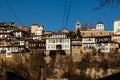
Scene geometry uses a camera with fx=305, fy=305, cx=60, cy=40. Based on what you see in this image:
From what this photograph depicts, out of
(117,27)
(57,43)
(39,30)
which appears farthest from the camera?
(39,30)

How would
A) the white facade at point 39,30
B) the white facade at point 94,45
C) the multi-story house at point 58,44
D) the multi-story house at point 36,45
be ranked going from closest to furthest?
the multi-story house at point 58,44 → the white facade at point 94,45 → the multi-story house at point 36,45 → the white facade at point 39,30

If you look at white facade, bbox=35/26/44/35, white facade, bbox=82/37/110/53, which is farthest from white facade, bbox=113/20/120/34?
white facade, bbox=35/26/44/35

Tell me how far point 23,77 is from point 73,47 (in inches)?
423

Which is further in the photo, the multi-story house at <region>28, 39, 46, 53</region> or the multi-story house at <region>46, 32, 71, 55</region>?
the multi-story house at <region>28, 39, 46, 53</region>

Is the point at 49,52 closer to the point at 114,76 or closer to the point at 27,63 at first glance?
the point at 27,63

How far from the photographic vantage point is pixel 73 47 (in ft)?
173

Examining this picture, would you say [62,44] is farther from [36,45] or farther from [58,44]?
[36,45]

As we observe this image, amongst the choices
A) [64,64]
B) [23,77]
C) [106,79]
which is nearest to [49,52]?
[64,64]

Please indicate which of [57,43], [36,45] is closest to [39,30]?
[36,45]

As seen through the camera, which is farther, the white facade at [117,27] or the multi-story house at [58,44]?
the white facade at [117,27]

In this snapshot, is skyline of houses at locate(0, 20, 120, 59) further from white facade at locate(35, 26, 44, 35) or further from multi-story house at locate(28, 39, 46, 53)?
white facade at locate(35, 26, 44, 35)

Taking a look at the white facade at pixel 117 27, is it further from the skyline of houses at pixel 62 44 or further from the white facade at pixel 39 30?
the white facade at pixel 39 30

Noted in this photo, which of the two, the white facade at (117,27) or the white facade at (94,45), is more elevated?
the white facade at (117,27)

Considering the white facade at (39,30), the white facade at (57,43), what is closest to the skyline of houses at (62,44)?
the white facade at (57,43)
